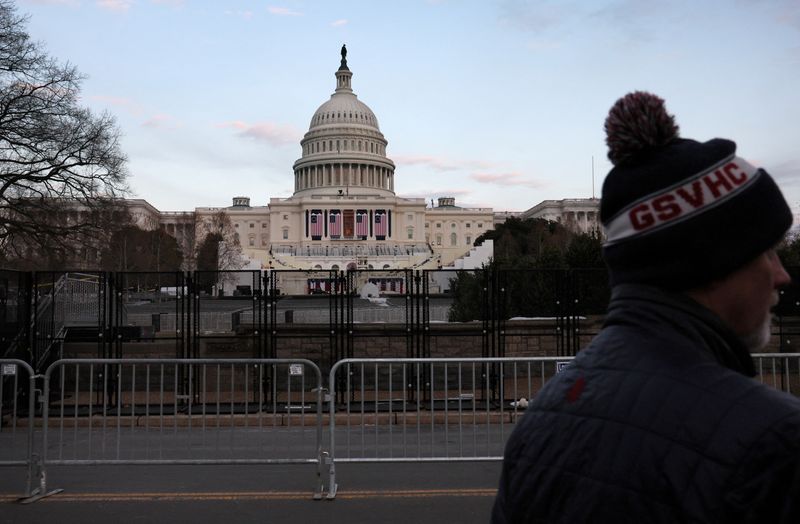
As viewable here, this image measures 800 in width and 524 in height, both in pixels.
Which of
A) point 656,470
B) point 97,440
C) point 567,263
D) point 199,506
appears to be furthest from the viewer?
point 567,263

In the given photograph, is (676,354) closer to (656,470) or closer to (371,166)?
(656,470)

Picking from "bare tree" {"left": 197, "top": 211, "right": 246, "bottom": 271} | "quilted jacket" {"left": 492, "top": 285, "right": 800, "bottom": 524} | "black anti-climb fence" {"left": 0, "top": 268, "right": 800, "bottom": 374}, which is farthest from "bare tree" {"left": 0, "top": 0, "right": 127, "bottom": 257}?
"bare tree" {"left": 197, "top": 211, "right": 246, "bottom": 271}

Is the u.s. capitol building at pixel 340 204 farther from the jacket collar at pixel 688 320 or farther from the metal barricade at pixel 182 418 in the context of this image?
the jacket collar at pixel 688 320

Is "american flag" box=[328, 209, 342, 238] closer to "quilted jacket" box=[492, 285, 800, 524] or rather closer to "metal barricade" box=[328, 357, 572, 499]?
"metal barricade" box=[328, 357, 572, 499]

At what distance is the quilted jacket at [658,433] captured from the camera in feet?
4.08

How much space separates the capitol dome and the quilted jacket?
112 meters

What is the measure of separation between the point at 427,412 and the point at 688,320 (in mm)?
9714

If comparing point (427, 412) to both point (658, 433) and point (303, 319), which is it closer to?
point (303, 319)

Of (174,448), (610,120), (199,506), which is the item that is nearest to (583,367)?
(610,120)

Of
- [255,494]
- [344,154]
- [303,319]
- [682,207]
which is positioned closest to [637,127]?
[682,207]

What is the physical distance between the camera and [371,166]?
117 metres

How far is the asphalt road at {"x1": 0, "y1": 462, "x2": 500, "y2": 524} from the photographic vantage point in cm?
602

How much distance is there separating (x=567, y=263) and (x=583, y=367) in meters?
19.8

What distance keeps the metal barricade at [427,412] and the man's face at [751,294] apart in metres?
5.66
